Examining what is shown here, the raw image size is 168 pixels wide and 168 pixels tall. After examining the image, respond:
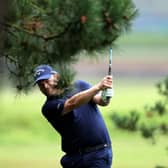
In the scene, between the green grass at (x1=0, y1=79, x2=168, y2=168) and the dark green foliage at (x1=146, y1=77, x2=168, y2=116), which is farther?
the green grass at (x1=0, y1=79, x2=168, y2=168)

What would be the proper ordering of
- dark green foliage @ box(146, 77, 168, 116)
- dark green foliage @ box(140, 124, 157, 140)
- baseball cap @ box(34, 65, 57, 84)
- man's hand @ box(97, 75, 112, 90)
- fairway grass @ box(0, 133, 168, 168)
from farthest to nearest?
fairway grass @ box(0, 133, 168, 168) → dark green foliage @ box(140, 124, 157, 140) → dark green foliage @ box(146, 77, 168, 116) → baseball cap @ box(34, 65, 57, 84) → man's hand @ box(97, 75, 112, 90)

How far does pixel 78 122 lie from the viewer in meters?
3.59

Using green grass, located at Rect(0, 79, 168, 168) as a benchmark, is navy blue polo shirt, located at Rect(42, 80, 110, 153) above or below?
above

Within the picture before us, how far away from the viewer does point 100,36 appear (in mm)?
3693

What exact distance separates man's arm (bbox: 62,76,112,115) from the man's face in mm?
81

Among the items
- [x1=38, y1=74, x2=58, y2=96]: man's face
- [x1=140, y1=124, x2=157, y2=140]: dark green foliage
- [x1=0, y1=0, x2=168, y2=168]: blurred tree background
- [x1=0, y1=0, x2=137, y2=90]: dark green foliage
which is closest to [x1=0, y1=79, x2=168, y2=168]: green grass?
[x1=0, y1=0, x2=168, y2=168]: blurred tree background

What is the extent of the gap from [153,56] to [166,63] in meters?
0.21

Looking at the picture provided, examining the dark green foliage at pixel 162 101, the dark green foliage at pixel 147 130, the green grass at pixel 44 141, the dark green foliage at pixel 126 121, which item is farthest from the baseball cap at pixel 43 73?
the green grass at pixel 44 141

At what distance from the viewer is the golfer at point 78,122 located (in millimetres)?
3543

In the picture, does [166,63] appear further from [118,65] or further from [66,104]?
[66,104]

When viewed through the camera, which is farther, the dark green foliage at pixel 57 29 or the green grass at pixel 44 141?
the green grass at pixel 44 141

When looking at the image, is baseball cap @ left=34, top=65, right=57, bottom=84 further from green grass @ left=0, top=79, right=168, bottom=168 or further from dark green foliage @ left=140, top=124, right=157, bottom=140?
green grass @ left=0, top=79, right=168, bottom=168

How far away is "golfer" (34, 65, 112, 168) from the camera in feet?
11.6

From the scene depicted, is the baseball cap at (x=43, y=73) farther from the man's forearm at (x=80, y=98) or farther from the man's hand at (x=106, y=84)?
the man's hand at (x=106, y=84)
